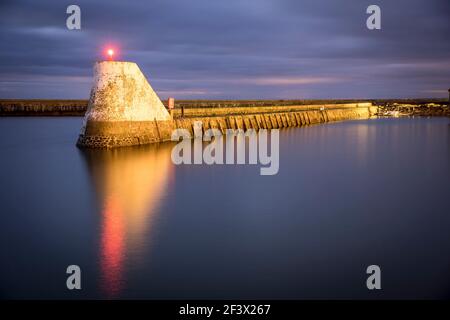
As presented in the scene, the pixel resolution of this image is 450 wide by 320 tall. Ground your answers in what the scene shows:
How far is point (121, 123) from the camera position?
21.1 metres

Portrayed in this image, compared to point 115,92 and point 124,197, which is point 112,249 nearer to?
point 124,197

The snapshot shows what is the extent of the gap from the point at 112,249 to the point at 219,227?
7.76 feet

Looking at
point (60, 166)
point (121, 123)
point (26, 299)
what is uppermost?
point (121, 123)

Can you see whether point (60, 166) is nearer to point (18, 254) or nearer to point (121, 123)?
point (121, 123)

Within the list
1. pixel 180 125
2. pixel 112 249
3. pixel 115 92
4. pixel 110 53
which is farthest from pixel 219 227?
pixel 180 125

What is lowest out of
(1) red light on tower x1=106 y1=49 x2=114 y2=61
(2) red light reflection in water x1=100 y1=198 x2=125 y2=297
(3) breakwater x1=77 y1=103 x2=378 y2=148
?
(2) red light reflection in water x1=100 y1=198 x2=125 y2=297

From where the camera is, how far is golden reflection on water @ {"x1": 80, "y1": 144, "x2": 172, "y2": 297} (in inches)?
345

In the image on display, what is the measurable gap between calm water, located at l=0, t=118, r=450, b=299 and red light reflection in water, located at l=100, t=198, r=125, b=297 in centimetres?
2

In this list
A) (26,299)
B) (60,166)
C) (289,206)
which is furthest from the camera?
(60,166)

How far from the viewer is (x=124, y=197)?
13852mm

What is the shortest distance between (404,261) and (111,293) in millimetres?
4492

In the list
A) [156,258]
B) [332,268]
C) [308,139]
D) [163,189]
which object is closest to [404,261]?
[332,268]

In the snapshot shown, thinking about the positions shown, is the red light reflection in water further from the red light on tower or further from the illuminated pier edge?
the red light on tower

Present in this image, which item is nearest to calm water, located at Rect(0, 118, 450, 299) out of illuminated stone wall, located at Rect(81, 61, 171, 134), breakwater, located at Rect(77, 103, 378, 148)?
breakwater, located at Rect(77, 103, 378, 148)
